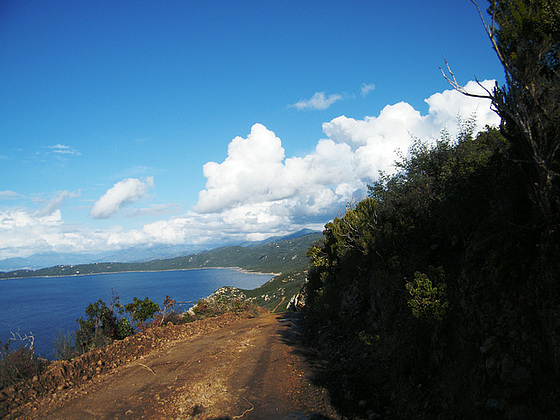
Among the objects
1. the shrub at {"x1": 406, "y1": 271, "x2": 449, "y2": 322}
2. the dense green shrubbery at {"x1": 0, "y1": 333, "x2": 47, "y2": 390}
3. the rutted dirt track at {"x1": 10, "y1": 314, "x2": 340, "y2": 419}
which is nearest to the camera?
the shrub at {"x1": 406, "y1": 271, "x2": 449, "y2": 322}

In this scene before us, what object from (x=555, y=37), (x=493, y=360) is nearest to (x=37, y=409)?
(x=493, y=360)

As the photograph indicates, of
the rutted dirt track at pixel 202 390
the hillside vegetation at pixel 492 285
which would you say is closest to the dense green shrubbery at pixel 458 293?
the hillside vegetation at pixel 492 285

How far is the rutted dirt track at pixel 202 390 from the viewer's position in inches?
250

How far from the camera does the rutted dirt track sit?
636 cm

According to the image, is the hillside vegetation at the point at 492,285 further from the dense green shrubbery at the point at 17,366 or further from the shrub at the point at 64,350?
the shrub at the point at 64,350

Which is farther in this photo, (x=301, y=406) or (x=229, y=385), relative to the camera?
(x=229, y=385)

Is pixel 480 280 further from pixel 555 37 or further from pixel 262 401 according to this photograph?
pixel 262 401

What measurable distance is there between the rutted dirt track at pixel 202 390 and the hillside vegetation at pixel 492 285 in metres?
1.09

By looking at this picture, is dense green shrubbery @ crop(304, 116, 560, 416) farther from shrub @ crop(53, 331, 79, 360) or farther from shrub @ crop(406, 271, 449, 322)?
shrub @ crop(53, 331, 79, 360)

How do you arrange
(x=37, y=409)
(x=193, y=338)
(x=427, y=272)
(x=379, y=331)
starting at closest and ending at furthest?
(x=37, y=409)
(x=427, y=272)
(x=379, y=331)
(x=193, y=338)

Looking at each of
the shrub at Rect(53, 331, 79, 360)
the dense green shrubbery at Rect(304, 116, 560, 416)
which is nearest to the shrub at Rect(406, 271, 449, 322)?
the dense green shrubbery at Rect(304, 116, 560, 416)

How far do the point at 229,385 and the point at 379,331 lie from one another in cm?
435

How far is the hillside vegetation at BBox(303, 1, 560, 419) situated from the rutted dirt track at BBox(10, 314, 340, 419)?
1.09 meters

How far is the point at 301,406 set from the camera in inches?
253
